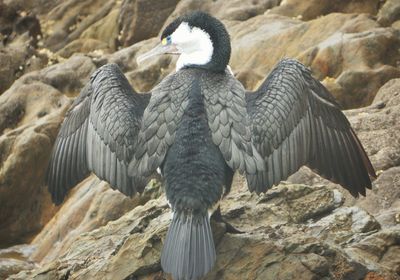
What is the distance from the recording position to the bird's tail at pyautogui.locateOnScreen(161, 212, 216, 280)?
5062mm

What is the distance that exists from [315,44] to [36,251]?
5953mm

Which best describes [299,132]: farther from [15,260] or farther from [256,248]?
[15,260]

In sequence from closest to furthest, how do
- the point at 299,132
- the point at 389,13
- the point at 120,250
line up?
the point at 120,250, the point at 299,132, the point at 389,13

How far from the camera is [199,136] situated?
5.70 metres

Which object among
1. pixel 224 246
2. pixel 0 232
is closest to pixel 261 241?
pixel 224 246

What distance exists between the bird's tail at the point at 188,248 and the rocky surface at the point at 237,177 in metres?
0.51

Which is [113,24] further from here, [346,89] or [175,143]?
[175,143]

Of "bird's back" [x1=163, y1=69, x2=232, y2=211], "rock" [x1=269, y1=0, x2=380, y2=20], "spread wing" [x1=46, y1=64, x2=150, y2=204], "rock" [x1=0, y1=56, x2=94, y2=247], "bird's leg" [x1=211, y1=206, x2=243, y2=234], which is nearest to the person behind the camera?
"bird's back" [x1=163, y1=69, x2=232, y2=211]

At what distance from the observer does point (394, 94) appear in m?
10.0

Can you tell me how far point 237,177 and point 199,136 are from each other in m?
3.41

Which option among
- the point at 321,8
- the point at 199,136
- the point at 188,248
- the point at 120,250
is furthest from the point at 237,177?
the point at 321,8

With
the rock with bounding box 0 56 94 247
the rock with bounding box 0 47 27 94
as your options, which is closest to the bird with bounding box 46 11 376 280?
the rock with bounding box 0 56 94 247

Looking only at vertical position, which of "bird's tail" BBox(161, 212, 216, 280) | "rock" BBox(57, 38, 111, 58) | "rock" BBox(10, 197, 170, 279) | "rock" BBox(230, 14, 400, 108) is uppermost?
"bird's tail" BBox(161, 212, 216, 280)

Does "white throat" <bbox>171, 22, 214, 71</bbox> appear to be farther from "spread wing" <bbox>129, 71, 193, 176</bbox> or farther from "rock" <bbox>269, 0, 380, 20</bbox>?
"rock" <bbox>269, 0, 380, 20</bbox>
